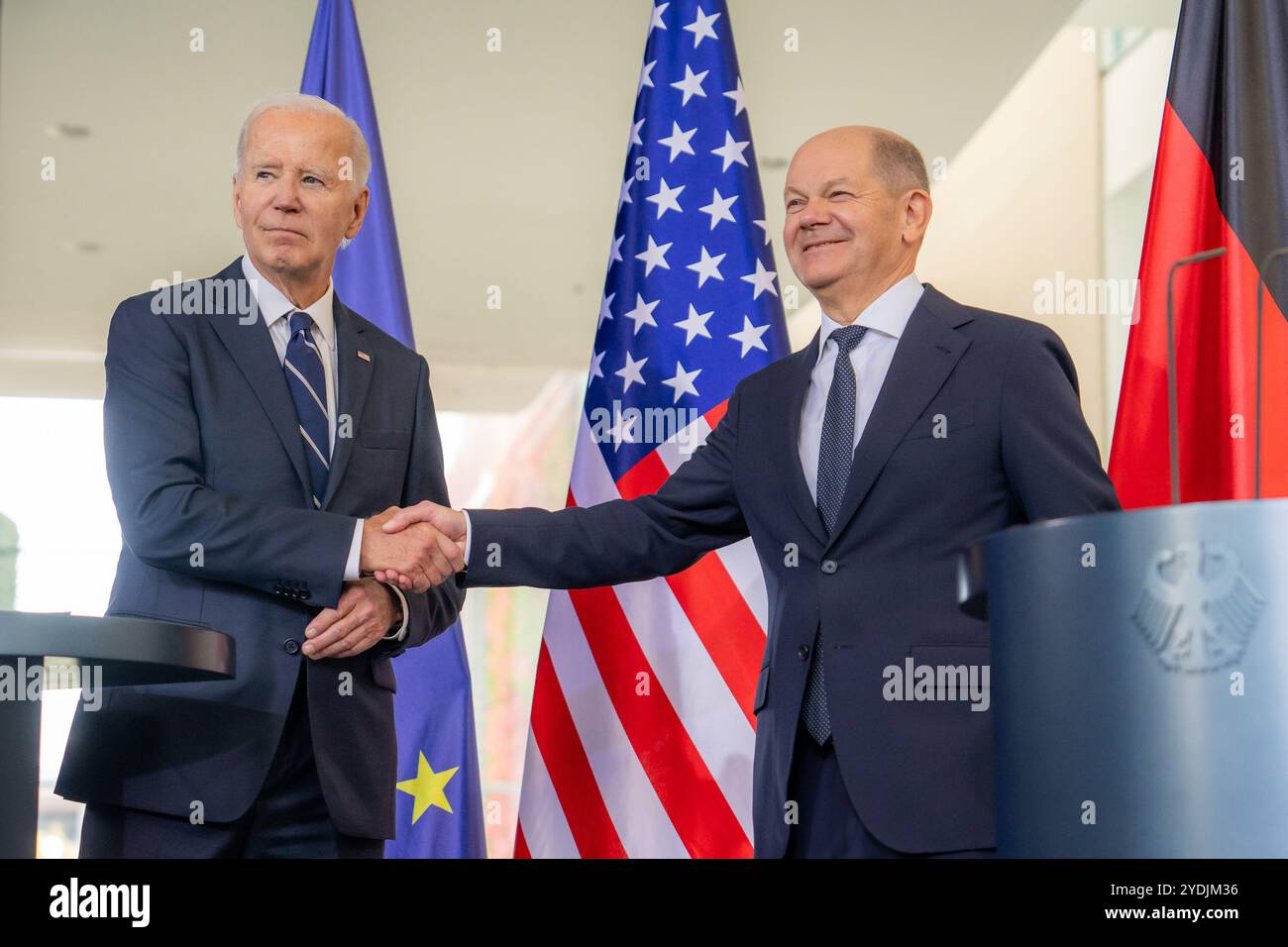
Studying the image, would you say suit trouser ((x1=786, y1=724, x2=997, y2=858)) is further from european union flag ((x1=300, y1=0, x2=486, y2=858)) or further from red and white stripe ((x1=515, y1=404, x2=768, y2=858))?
european union flag ((x1=300, y1=0, x2=486, y2=858))

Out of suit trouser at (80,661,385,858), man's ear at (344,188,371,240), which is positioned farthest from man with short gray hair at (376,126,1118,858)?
man's ear at (344,188,371,240)

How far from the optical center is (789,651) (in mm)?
2443

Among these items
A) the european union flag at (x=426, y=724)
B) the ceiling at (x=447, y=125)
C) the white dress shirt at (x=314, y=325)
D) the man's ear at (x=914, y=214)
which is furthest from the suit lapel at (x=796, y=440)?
the ceiling at (x=447, y=125)

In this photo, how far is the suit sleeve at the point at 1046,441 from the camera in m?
2.38

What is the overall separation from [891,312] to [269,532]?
1218mm

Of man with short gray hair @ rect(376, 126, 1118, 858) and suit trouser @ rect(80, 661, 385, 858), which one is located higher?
man with short gray hair @ rect(376, 126, 1118, 858)

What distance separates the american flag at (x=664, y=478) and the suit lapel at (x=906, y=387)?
115 centimetres

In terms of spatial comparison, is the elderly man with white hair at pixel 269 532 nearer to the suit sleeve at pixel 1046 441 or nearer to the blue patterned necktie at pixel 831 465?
the blue patterned necktie at pixel 831 465

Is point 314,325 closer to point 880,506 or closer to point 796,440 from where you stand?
point 796,440

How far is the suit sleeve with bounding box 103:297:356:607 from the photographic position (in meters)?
2.58

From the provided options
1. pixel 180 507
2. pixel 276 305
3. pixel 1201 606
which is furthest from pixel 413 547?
pixel 1201 606

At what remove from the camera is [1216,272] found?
376 cm

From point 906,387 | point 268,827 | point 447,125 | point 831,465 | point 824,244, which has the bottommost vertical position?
point 268,827

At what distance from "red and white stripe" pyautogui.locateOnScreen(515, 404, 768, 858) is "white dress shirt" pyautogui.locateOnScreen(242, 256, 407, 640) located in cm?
99
